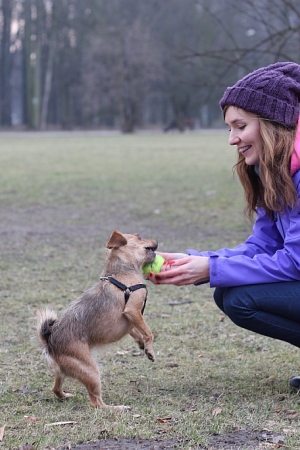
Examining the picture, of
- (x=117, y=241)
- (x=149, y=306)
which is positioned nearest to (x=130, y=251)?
(x=117, y=241)

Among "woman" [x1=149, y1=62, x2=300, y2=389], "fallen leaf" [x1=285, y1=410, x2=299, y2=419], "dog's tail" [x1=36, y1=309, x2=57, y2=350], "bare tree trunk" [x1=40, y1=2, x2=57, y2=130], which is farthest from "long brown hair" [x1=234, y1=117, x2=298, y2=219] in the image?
"bare tree trunk" [x1=40, y1=2, x2=57, y2=130]

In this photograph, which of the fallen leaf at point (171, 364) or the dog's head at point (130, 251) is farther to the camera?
the fallen leaf at point (171, 364)

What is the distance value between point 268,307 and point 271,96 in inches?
40.7

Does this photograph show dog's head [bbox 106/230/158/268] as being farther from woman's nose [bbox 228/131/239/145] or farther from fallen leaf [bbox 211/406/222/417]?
fallen leaf [bbox 211/406/222/417]

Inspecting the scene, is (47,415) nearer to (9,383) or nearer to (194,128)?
(9,383)

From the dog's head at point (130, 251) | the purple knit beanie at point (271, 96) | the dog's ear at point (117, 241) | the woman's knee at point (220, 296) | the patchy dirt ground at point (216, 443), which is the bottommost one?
the patchy dirt ground at point (216, 443)

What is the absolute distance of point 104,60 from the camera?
5253 cm

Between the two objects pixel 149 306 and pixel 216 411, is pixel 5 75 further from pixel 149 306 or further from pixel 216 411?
pixel 216 411

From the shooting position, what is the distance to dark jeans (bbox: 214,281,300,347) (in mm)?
3643

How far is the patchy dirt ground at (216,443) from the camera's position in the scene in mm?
3023

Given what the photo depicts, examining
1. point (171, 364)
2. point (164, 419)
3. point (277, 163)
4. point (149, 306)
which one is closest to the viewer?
point (164, 419)

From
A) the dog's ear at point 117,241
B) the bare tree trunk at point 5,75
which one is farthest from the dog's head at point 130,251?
the bare tree trunk at point 5,75

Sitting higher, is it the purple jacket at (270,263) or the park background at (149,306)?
the purple jacket at (270,263)

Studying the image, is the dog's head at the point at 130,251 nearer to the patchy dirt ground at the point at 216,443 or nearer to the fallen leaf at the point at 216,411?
the fallen leaf at the point at 216,411
